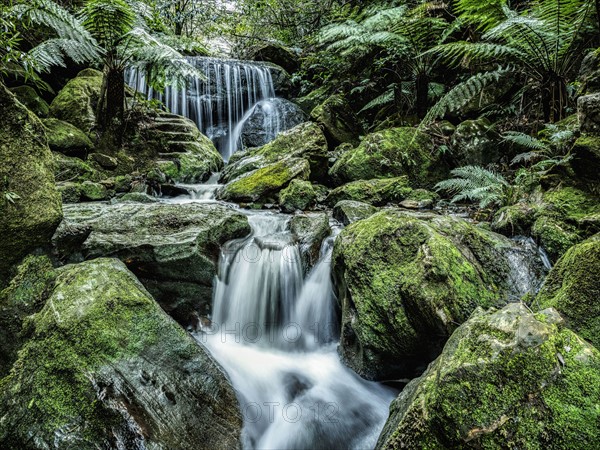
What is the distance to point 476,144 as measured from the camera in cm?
558

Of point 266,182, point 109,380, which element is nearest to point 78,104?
point 266,182

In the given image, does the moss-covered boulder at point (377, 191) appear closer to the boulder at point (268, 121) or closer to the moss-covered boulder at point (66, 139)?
the moss-covered boulder at point (66, 139)

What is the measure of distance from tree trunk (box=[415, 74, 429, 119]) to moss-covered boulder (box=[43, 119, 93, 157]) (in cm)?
665

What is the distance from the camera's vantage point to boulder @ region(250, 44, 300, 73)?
45.7 ft

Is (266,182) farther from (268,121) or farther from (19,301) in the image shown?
(268,121)

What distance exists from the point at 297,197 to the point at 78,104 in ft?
16.8

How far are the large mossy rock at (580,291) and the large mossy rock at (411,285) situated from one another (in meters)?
0.46

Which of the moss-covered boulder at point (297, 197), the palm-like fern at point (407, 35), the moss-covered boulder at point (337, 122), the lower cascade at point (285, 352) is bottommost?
the lower cascade at point (285, 352)

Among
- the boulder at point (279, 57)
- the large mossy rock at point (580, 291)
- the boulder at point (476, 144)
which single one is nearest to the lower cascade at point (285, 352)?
the large mossy rock at point (580, 291)

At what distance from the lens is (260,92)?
12.1 m

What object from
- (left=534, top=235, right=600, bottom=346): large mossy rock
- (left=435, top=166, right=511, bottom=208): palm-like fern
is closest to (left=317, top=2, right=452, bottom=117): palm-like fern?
(left=435, top=166, right=511, bottom=208): palm-like fern

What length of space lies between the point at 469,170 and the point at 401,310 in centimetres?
323

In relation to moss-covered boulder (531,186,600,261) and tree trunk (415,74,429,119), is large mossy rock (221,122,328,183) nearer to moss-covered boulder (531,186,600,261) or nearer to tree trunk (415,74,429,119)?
tree trunk (415,74,429,119)

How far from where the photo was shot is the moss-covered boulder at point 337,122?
307 inches
